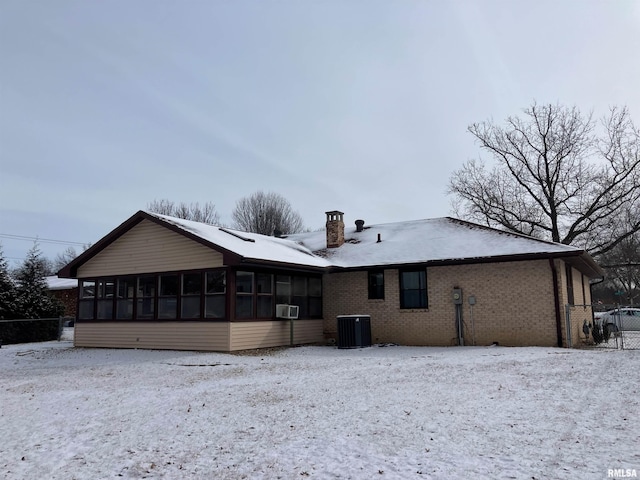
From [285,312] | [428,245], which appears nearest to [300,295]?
[285,312]

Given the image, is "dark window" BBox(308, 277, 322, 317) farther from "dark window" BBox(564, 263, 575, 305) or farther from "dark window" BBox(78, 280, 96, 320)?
"dark window" BBox(564, 263, 575, 305)

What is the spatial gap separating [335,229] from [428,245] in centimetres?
424

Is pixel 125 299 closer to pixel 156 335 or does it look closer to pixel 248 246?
pixel 156 335

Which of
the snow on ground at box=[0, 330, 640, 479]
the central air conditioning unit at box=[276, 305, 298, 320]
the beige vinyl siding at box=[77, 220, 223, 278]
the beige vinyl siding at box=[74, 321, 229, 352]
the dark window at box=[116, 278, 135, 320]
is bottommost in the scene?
the snow on ground at box=[0, 330, 640, 479]

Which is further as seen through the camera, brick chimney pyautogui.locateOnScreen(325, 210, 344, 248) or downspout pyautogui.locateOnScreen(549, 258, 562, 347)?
brick chimney pyautogui.locateOnScreen(325, 210, 344, 248)

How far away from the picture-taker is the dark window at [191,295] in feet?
52.3

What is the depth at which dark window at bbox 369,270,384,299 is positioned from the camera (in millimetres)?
18038

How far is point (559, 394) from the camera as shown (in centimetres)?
747

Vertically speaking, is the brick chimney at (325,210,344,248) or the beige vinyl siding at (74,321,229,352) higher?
the brick chimney at (325,210,344,248)

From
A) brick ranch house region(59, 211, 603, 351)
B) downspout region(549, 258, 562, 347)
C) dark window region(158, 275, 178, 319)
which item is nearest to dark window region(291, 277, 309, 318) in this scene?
brick ranch house region(59, 211, 603, 351)

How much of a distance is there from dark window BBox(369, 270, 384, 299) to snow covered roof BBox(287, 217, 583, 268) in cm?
48

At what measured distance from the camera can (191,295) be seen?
52.8 feet

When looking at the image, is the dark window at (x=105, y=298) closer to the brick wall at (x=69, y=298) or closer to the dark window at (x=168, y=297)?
the dark window at (x=168, y=297)

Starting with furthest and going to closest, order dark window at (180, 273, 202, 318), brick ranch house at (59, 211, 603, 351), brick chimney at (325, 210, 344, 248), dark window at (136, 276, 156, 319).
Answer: brick chimney at (325, 210, 344, 248) → dark window at (136, 276, 156, 319) → dark window at (180, 273, 202, 318) → brick ranch house at (59, 211, 603, 351)
